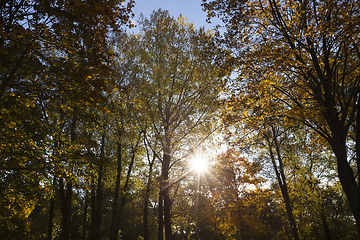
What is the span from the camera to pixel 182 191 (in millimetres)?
20016

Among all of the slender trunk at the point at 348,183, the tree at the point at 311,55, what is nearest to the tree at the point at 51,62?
the tree at the point at 311,55

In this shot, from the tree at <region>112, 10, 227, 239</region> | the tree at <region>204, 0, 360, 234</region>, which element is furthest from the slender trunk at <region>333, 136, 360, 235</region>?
the tree at <region>112, 10, 227, 239</region>

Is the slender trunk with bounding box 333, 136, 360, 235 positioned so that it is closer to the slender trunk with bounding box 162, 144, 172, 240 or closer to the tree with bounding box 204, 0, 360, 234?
the tree with bounding box 204, 0, 360, 234

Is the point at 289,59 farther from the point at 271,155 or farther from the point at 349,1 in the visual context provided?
the point at 271,155

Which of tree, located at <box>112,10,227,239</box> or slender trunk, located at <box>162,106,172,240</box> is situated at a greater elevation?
tree, located at <box>112,10,227,239</box>

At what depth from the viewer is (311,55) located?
7344 millimetres

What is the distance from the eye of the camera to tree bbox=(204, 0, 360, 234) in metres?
6.30

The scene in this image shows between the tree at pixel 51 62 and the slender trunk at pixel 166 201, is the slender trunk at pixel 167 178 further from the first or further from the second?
the tree at pixel 51 62

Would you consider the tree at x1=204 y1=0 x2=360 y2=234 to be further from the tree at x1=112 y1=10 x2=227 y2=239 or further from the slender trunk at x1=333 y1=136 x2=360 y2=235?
the tree at x1=112 y1=10 x2=227 y2=239

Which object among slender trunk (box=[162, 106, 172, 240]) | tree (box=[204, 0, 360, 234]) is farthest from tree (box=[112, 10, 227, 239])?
tree (box=[204, 0, 360, 234])

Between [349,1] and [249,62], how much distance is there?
343 centimetres

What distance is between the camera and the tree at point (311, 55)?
6297mm

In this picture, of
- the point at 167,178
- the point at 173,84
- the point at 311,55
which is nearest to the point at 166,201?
the point at 167,178

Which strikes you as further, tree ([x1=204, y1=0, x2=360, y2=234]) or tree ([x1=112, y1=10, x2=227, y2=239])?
tree ([x1=112, y1=10, x2=227, y2=239])
